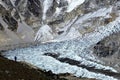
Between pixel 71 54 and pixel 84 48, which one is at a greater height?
pixel 84 48

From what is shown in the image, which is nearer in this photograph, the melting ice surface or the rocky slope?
the melting ice surface

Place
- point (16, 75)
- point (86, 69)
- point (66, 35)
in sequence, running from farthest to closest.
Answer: point (66, 35), point (86, 69), point (16, 75)

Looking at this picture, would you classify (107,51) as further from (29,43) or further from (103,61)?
(29,43)

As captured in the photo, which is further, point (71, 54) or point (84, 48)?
point (84, 48)

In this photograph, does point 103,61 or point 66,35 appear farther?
point 66,35

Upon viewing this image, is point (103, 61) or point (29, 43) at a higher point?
point (29, 43)

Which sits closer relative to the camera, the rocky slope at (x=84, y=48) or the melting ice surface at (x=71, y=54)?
the melting ice surface at (x=71, y=54)

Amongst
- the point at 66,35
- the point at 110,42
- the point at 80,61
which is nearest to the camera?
the point at 80,61

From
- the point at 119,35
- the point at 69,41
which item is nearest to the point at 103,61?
the point at 119,35
